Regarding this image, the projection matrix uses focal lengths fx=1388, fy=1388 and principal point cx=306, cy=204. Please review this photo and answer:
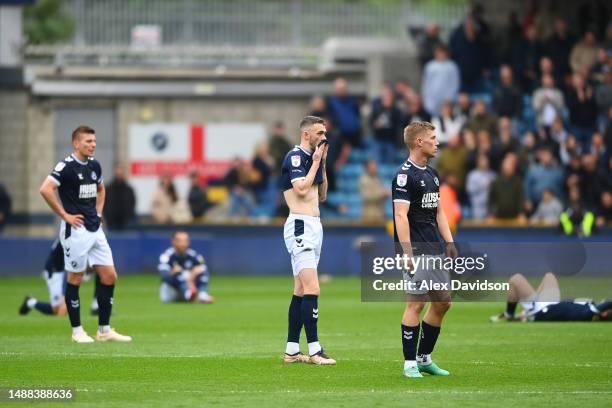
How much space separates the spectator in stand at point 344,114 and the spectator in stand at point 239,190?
7.65 ft

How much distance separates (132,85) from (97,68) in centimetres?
104

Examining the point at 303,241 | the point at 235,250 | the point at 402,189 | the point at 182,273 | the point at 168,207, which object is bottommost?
the point at 235,250

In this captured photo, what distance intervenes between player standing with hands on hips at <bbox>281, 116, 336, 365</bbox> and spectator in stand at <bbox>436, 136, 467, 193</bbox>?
16.7m

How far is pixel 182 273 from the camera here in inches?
892

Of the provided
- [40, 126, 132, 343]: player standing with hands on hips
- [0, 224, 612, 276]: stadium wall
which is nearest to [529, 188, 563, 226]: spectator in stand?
[0, 224, 612, 276]: stadium wall

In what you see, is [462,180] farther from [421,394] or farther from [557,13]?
[421,394]

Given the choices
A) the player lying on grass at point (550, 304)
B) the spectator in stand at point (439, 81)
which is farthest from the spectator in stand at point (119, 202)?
the player lying on grass at point (550, 304)

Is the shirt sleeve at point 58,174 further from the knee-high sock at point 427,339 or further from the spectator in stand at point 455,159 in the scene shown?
the spectator in stand at point 455,159

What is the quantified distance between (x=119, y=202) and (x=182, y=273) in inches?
323

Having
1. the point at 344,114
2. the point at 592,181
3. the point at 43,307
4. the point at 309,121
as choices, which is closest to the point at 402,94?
the point at 344,114

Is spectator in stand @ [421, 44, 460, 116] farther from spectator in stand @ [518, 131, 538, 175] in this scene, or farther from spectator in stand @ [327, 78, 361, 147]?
spectator in stand @ [518, 131, 538, 175]

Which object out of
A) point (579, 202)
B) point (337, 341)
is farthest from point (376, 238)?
point (337, 341)

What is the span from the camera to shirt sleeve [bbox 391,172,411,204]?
12.4 m

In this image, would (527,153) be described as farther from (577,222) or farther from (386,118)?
(577,222)
